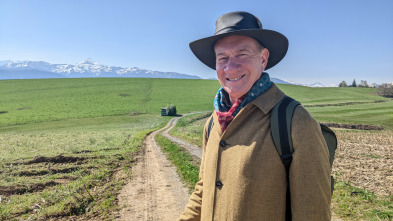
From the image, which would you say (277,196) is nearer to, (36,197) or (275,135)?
(275,135)

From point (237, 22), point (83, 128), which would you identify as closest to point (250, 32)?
point (237, 22)

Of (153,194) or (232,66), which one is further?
(153,194)

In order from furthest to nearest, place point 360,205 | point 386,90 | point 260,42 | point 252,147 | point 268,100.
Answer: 1. point 386,90
2. point 360,205
3. point 260,42
4. point 268,100
5. point 252,147

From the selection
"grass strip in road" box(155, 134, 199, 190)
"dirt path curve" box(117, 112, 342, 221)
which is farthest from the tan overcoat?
"grass strip in road" box(155, 134, 199, 190)

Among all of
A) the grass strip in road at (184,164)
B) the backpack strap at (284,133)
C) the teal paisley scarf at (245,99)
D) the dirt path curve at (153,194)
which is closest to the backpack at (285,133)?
the backpack strap at (284,133)

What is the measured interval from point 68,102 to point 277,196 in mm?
66956

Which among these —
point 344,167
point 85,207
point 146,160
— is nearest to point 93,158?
point 146,160

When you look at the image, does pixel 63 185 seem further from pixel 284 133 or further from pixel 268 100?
pixel 284 133

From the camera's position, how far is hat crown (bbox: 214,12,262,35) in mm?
2305

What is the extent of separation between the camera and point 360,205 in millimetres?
6609

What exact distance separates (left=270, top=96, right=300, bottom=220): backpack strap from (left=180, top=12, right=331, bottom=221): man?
0.03 metres

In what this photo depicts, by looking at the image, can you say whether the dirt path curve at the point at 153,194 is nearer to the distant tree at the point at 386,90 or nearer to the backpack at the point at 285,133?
the backpack at the point at 285,133

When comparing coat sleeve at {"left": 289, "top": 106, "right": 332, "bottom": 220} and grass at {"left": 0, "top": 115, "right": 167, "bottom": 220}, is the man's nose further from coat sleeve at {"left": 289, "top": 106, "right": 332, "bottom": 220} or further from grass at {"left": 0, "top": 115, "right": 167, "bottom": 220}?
grass at {"left": 0, "top": 115, "right": 167, "bottom": 220}

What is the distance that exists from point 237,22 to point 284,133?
1014 mm
